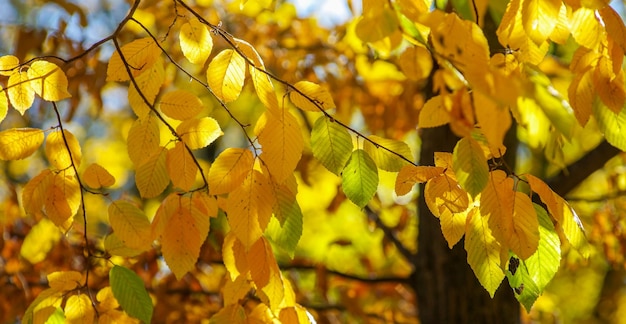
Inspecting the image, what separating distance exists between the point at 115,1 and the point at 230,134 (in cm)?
224

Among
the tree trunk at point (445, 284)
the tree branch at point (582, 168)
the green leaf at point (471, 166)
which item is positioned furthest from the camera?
the tree trunk at point (445, 284)

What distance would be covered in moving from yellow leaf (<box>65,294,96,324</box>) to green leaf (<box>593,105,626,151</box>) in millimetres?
1079

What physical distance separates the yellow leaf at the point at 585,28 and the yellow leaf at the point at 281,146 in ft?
1.68

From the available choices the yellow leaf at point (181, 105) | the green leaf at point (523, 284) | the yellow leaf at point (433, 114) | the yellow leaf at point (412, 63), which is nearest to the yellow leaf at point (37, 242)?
the yellow leaf at point (181, 105)

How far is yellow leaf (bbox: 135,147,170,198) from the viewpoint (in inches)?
56.7

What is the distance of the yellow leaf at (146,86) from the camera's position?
1.47 metres

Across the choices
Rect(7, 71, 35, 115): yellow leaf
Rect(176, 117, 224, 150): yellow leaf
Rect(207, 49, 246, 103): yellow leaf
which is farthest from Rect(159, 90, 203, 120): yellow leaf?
Rect(7, 71, 35, 115): yellow leaf

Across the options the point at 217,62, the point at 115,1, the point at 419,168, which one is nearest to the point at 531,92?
the point at 419,168

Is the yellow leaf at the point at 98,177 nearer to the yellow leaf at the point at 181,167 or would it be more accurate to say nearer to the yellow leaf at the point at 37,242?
the yellow leaf at the point at 181,167

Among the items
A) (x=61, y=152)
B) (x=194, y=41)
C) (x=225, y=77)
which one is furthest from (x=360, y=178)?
(x=61, y=152)

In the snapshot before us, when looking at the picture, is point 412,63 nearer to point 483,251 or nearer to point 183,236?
point 483,251

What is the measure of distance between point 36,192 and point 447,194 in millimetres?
819

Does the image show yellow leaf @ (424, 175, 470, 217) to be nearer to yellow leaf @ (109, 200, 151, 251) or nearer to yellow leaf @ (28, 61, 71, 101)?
yellow leaf @ (109, 200, 151, 251)

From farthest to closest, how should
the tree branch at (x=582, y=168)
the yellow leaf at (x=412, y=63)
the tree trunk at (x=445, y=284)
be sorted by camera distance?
the tree trunk at (x=445, y=284)
the tree branch at (x=582, y=168)
the yellow leaf at (x=412, y=63)
